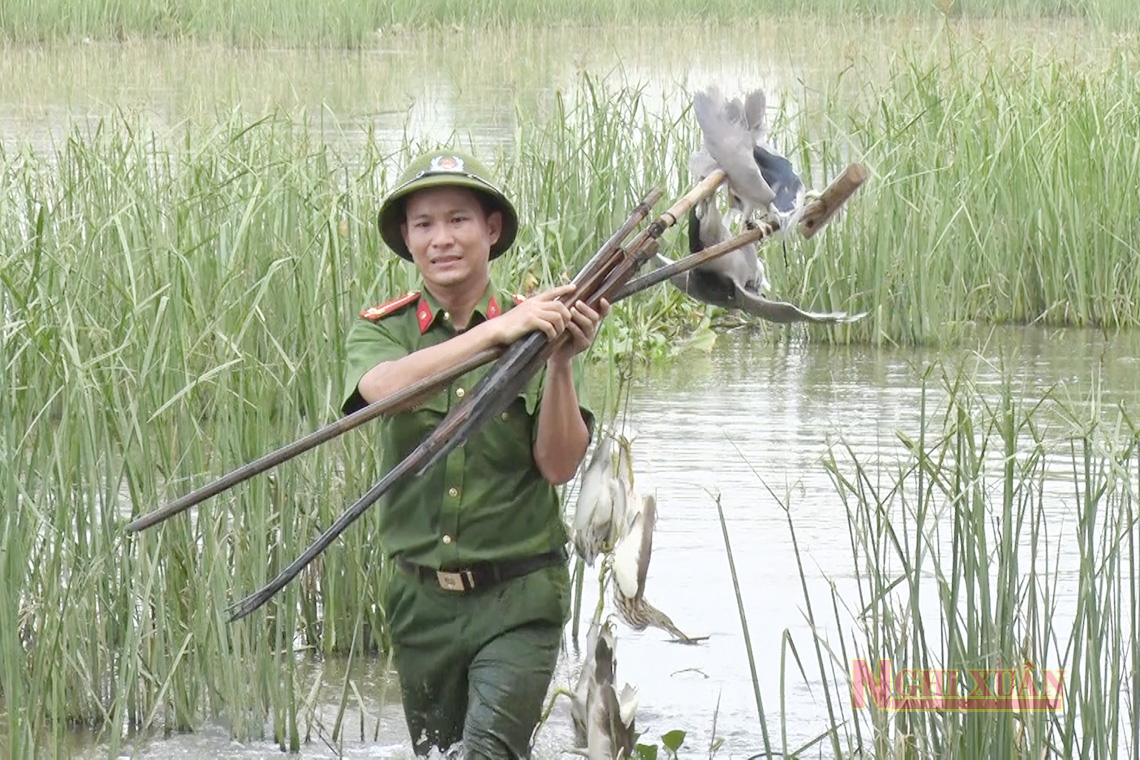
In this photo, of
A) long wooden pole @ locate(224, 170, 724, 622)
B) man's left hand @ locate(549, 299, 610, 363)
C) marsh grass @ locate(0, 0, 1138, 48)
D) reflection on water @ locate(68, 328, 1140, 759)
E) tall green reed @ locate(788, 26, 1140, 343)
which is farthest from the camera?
marsh grass @ locate(0, 0, 1138, 48)

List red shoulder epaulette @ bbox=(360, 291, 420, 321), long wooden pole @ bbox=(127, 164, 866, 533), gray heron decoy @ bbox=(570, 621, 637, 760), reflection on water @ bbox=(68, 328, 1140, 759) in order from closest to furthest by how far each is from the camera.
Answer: long wooden pole @ bbox=(127, 164, 866, 533), gray heron decoy @ bbox=(570, 621, 637, 760), red shoulder epaulette @ bbox=(360, 291, 420, 321), reflection on water @ bbox=(68, 328, 1140, 759)

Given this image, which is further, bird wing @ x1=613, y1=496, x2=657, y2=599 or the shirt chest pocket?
the shirt chest pocket

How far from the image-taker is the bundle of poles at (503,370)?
212 cm

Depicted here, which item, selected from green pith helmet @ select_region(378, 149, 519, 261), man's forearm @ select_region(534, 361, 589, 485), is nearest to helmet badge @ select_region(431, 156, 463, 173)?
green pith helmet @ select_region(378, 149, 519, 261)

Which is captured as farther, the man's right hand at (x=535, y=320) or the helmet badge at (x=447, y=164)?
the helmet badge at (x=447, y=164)

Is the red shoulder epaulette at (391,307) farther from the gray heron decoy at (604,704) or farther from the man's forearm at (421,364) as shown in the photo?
the gray heron decoy at (604,704)

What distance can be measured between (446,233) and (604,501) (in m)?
0.48

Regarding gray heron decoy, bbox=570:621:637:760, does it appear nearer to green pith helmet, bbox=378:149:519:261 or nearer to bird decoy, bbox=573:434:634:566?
bird decoy, bbox=573:434:634:566

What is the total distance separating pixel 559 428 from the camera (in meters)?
2.63

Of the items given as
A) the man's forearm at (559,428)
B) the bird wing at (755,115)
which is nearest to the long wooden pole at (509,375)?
the bird wing at (755,115)

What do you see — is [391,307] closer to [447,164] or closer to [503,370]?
[447,164]

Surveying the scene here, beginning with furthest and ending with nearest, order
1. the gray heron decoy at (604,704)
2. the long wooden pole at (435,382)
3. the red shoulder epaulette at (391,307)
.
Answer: the red shoulder epaulette at (391,307), the gray heron decoy at (604,704), the long wooden pole at (435,382)

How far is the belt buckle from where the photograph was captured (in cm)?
274

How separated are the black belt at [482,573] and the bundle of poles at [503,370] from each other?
46cm
